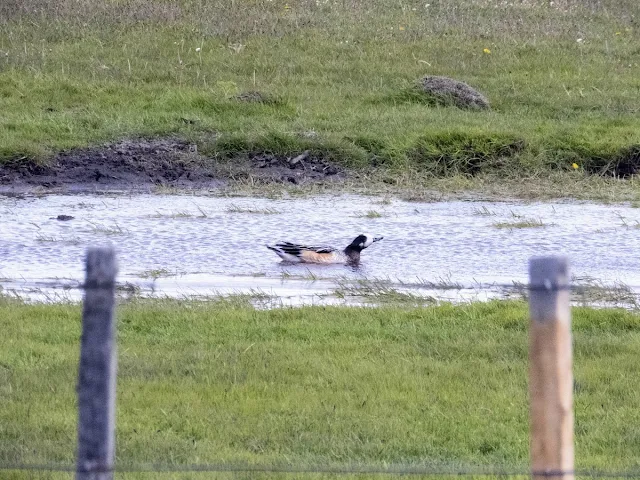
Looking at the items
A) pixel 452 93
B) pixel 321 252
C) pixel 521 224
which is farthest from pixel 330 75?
pixel 321 252

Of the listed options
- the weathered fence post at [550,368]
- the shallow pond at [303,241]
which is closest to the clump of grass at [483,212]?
→ the shallow pond at [303,241]

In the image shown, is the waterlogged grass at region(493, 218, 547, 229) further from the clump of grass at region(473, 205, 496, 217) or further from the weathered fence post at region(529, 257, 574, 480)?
the weathered fence post at region(529, 257, 574, 480)

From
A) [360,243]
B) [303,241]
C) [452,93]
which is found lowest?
[303,241]

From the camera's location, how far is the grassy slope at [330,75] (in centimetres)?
1413

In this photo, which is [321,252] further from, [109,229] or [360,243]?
[109,229]

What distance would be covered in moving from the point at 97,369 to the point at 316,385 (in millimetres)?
2996

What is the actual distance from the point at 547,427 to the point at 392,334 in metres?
4.04

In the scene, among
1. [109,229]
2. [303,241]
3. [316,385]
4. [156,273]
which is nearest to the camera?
[316,385]

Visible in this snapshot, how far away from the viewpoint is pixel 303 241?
10523 mm

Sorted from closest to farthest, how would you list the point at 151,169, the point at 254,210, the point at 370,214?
the point at 370,214 < the point at 254,210 < the point at 151,169

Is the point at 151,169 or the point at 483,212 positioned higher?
the point at 151,169

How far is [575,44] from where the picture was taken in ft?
65.1

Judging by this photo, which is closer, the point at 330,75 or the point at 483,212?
the point at 483,212

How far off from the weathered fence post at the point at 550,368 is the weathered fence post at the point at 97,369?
103 centimetres
